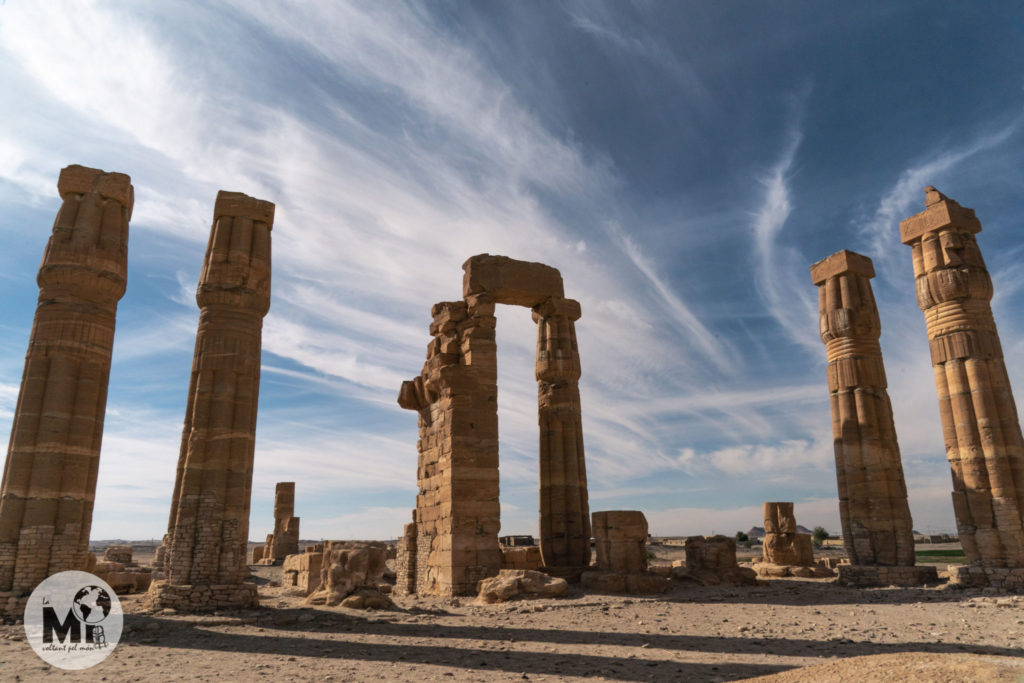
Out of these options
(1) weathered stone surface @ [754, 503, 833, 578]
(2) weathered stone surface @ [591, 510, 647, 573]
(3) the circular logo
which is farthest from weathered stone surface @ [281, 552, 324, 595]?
(1) weathered stone surface @ [754, 503, 833, 578]

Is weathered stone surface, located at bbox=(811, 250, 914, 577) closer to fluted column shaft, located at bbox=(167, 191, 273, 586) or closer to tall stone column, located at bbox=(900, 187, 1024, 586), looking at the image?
tall stone column, located at bbox=(900, 187, 1024, 586)

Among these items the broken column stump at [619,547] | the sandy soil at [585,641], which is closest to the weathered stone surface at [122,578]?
the sandy soil at [585,641]

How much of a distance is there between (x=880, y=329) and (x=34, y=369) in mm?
21593

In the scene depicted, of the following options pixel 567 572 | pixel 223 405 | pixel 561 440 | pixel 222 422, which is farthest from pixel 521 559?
pixel 223 405

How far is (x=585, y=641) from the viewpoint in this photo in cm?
948

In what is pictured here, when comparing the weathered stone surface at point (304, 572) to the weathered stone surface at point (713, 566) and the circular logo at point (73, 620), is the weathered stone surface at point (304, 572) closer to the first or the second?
the circular logo at point (73, 620)

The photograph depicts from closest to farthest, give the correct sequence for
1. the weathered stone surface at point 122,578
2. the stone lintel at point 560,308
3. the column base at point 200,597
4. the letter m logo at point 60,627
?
1. the letter m logo at point 60,627
2. the column base at point 200,597
3. the weathered stone surface at point 122,578
4. the stone lintel at point 560,308

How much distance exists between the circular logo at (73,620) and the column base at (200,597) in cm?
90

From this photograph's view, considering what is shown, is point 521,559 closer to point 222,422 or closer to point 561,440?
point 561,440

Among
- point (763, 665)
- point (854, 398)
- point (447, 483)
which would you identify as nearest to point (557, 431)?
point (447, 483)

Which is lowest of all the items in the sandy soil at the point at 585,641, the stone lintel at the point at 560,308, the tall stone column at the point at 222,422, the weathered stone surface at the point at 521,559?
the sandy soil at the point at 585,641

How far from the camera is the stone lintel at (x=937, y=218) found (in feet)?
57.7

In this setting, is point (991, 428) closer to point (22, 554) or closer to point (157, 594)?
point (157, 594)

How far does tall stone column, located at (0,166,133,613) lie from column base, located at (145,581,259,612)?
1712 mm
